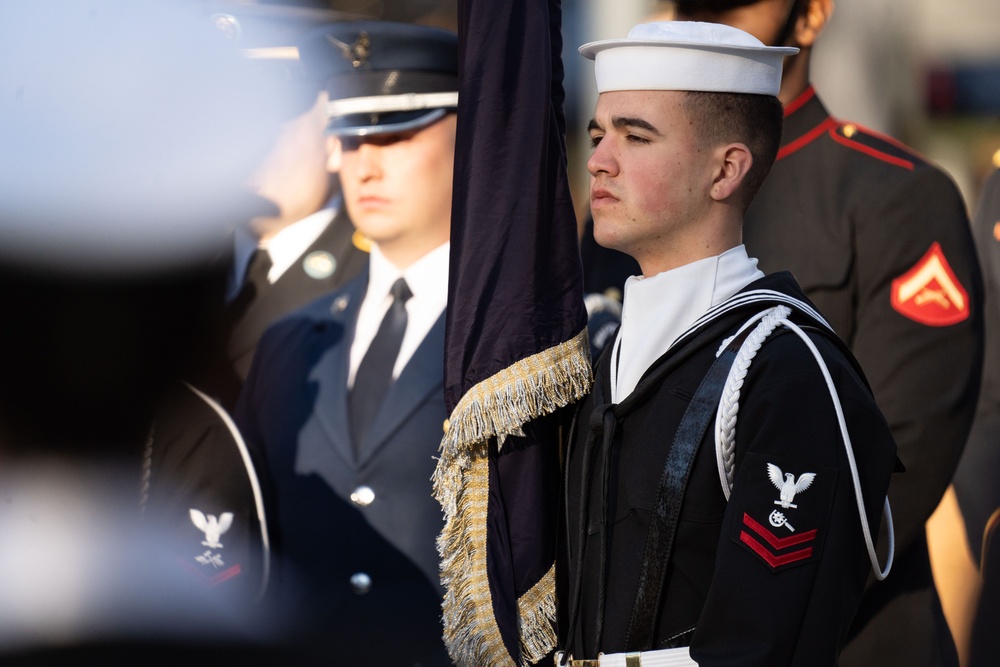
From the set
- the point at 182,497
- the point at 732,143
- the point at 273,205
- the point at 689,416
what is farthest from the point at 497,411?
the point at 273,205

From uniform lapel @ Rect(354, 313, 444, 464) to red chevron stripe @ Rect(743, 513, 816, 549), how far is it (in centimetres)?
134

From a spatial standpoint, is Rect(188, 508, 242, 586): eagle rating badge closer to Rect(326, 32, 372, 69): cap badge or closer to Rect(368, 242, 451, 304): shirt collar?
Rect(368, 242, 451, 304): shirt collar

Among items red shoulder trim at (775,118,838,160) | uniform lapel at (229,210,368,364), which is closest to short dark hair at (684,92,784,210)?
red shoulder trim at (775,118,838,160)

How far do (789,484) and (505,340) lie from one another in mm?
609

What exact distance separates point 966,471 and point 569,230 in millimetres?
1529

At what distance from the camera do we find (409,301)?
2842 mm

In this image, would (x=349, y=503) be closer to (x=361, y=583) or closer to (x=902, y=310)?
(x=361, y=583)

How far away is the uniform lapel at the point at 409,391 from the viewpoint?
2711mm

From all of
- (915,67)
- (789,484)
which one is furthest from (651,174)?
(915,67)

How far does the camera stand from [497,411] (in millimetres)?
1841

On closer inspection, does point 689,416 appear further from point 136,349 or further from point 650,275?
point 136,349

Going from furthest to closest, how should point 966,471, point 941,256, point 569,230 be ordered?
1. point 966,471
2. point 941,256
3. point 569,230

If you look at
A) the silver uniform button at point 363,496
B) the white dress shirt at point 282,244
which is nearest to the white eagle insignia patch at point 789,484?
the silver uniform button at point 363,496

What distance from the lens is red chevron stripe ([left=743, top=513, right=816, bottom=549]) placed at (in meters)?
1.43
